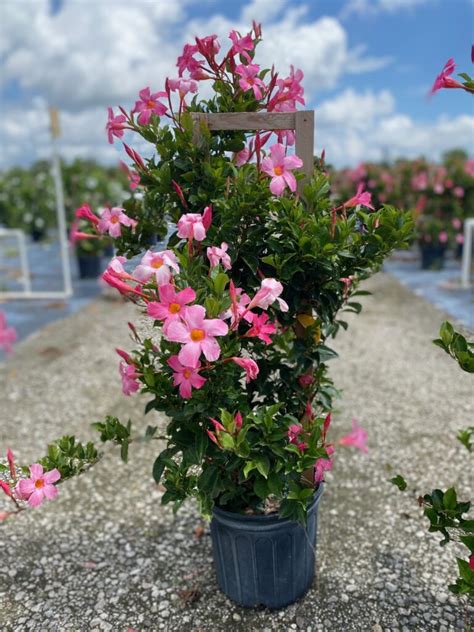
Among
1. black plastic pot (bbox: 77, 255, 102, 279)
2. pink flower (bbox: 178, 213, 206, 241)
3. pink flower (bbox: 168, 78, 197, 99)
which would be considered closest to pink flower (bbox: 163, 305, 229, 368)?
pink flower (bbox: 178, 213, 206, 241)

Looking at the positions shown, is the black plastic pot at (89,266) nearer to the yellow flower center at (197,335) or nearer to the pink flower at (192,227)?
the pink flower at (192,227)

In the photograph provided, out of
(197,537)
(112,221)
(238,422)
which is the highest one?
(112,221)

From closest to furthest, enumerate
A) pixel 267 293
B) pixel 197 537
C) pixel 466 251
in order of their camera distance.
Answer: pixel 267 293
pixel 197 537
pixel 466 251

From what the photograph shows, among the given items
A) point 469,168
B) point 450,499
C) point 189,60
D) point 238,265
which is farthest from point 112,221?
point 469,168

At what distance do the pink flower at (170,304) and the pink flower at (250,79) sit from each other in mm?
658

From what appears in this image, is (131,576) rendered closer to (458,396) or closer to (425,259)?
(458,396)

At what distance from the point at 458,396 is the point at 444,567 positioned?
1.78 metres

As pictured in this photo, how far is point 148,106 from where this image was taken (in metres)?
1.57

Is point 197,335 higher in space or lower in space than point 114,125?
lower

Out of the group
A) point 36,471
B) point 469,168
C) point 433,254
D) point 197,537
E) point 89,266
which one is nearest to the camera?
point 36,471

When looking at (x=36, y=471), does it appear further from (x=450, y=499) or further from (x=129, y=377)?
(x=450, y=499)

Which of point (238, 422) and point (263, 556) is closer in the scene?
point (238, 422)

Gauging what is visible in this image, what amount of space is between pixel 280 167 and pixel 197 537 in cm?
150

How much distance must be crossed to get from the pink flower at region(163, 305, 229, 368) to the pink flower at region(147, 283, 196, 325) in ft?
0.06
